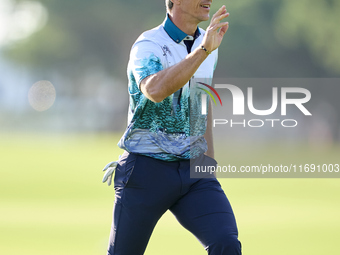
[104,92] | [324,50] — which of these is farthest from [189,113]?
[104,92]

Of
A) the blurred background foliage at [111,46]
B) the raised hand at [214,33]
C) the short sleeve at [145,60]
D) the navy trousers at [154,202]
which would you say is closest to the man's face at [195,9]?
the short sleeve at [145,60]

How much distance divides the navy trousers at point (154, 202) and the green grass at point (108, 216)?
3011mm

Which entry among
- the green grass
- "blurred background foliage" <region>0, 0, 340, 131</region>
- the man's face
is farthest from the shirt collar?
"blurred background foliage" <region>0, 0, 340, 131</region>

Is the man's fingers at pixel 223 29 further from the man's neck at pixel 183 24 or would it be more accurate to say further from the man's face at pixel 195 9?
the man's neck at pixel 183 24

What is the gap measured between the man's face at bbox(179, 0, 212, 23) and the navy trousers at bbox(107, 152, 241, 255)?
0.95m

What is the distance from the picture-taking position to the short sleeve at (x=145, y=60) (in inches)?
157

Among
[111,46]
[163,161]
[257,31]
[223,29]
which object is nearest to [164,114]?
[163,161]

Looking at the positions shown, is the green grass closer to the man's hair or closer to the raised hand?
the man's hair

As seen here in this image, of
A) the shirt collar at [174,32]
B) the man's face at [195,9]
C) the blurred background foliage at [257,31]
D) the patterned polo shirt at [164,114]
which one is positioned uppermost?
the blurred background foliage at [257,31]

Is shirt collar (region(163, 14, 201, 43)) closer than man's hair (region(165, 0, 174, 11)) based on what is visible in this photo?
Yes

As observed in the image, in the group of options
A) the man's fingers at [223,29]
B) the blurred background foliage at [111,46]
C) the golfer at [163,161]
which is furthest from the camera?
the blurred background foliage at [111,46]

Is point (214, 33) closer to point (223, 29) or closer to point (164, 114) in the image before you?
point (223, 29)

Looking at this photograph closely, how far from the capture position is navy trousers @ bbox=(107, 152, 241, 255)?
416 centimetres

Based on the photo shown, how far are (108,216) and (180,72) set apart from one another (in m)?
6.92
